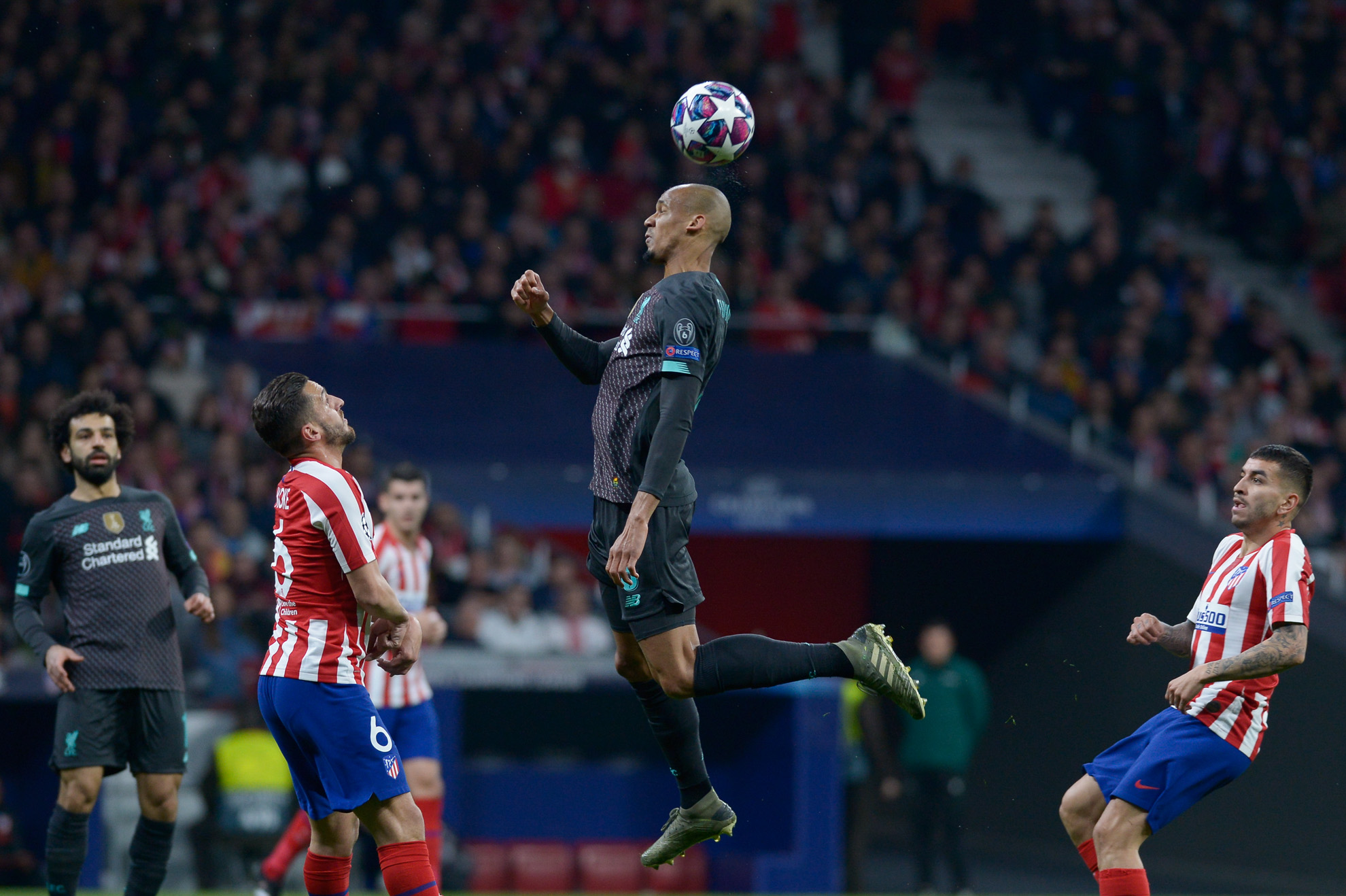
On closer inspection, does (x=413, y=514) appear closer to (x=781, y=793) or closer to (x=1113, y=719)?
(x=781, y=793)

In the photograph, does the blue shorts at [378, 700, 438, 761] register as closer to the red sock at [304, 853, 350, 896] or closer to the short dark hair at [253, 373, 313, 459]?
the red sock at [304, 853, 350, 896]

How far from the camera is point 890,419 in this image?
47.2ft

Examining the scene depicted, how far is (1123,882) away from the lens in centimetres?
566

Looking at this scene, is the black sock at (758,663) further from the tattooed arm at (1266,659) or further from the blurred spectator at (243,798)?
the blurred spectator at (243,798)

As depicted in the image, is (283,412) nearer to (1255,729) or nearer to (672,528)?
(672,528)

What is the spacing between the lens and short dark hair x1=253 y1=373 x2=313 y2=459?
5.23 meters

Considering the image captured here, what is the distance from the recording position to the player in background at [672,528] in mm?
5473

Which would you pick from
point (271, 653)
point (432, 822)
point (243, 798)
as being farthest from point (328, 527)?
point (243, 798)

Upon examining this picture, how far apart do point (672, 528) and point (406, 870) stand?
4.70ft

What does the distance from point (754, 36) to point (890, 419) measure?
500cm

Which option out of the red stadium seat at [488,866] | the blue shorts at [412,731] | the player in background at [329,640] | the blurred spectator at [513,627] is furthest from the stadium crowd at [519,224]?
the player in background at [329,640]

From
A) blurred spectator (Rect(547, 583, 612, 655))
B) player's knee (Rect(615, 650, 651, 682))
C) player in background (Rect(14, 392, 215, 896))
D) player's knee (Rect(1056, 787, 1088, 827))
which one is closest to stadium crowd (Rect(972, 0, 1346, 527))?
blurred spectator (Rect(547, 583, 612, 655))

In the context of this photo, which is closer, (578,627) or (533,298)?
(533,298)

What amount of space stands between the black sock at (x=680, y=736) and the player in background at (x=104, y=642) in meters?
1.98
